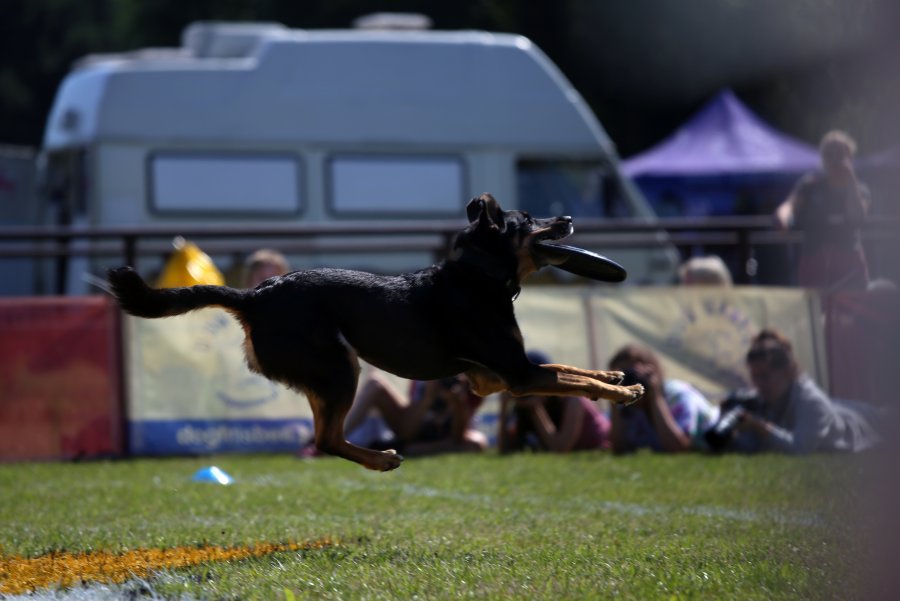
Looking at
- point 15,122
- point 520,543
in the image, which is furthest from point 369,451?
point 15,122

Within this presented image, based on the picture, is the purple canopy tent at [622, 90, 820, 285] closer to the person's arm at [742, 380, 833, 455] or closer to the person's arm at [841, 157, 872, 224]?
the person's arm at [841, 157, 872, 224]

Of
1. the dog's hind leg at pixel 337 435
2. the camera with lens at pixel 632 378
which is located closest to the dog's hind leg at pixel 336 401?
the dog's hind leg at pixel 337 435

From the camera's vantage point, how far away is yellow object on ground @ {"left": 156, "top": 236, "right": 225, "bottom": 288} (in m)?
11.1

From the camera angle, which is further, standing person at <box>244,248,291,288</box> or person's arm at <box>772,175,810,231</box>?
person's arm at <box>772,175,810,231</box>

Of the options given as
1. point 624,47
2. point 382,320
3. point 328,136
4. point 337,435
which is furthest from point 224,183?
point 624,47

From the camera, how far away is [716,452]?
32.3 ft

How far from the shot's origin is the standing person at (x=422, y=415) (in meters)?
10.2

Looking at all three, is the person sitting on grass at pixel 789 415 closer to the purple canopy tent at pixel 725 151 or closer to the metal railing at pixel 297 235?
the metal railing at pixel 297 235

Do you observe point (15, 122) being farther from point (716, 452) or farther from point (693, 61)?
point (716, 452)

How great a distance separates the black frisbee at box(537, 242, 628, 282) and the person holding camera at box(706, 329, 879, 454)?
395cm

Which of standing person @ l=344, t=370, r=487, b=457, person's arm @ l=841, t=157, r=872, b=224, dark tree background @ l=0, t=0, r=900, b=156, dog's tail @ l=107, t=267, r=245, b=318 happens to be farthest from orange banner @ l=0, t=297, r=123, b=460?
dark tree background @ l=0, t=0, r=900, b=156

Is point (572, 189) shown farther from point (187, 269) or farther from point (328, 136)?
point (187, 269)

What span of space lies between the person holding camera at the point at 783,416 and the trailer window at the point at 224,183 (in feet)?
21.4

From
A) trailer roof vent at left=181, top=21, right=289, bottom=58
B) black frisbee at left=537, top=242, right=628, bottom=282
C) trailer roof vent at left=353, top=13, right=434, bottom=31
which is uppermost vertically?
trailer roof vent at left=353, top=13, right=434, bottom=31
